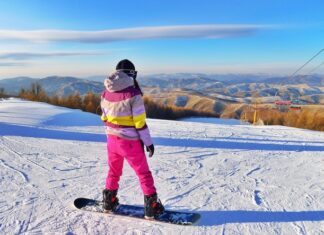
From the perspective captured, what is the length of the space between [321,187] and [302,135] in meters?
4.90

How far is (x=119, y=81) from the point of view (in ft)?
12.6

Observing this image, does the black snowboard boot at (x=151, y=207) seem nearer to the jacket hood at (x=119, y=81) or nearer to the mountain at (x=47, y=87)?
the jacket hood at (x=119, y=81)

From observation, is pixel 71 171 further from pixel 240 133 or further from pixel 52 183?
pixel 240 133

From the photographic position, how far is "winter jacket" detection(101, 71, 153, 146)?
3832 millimetres

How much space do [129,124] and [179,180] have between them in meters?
1.92

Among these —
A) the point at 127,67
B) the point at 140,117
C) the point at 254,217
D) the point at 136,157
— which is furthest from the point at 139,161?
the point at 254,217

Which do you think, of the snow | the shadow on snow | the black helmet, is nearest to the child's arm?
the black helmet

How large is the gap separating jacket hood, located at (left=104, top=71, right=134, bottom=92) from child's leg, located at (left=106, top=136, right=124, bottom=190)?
574mm

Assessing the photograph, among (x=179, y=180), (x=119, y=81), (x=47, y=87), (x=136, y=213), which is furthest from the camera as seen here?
(x=47, y=87)

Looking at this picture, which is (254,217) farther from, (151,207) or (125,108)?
(125,108)

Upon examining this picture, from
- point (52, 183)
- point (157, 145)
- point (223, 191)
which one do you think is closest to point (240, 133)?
point (157, 145)

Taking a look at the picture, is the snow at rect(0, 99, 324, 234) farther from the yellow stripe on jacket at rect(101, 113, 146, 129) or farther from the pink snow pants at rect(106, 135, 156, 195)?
the yellow stripe on jacket at rect(101, 113, 146, 129)

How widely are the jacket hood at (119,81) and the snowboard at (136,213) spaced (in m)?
1.38

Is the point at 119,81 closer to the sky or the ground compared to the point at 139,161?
closer to the sky
